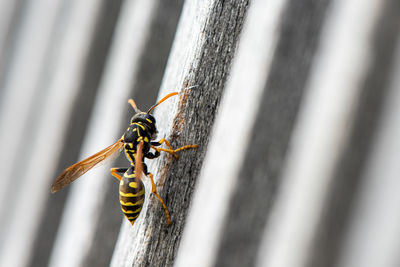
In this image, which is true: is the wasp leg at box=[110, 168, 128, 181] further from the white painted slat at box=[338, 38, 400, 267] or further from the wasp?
the white painted slat at box=[338, 38, 400, 267]

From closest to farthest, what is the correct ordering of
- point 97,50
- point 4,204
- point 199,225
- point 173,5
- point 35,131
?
point 199,225, point 173,5, point 97,50, point 35,131, point 4,204

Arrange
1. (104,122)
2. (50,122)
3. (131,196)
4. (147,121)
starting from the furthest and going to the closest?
(50,122) < (104,122) < (147,121) < (131,196)

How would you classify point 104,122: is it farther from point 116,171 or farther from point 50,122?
point 50,122

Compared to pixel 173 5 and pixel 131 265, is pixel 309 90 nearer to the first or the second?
pixel 173 5

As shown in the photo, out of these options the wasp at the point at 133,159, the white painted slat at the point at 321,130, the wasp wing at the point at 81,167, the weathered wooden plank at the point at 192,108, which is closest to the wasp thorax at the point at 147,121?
the wasp at the point at 133,159

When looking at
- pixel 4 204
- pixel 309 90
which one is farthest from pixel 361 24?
pixel 4 204

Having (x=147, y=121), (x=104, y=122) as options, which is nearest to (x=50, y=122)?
(x=104, y=122)
